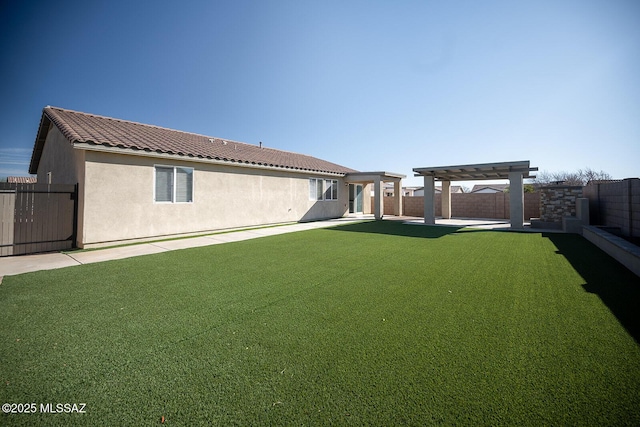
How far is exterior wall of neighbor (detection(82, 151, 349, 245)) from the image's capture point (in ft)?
27.0

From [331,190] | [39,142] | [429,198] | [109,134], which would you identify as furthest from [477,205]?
[39,142]

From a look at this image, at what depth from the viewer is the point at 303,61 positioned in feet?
44.5

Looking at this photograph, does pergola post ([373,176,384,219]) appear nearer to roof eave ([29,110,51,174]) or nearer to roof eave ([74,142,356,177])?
roof eave ([74,142,356,177])

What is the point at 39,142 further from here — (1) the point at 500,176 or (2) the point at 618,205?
(1) the point at 500,176

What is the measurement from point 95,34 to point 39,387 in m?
15.7

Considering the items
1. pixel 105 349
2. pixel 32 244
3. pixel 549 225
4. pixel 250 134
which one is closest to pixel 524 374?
pixel 105 349

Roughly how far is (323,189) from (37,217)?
13.0 m

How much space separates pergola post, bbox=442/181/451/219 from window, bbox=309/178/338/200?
25.1 ft

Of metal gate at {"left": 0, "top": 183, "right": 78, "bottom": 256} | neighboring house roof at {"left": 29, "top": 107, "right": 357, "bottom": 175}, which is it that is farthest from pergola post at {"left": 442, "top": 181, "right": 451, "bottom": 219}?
metal gate at {"left": 0, "top": 183, "right": 78, "bottom": 256}

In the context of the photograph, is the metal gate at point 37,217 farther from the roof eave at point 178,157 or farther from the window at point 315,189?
the window at point 315,189

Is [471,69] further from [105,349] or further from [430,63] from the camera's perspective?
[105,349]

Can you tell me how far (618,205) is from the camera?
831 cm

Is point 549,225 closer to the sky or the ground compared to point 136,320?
closer to the sky

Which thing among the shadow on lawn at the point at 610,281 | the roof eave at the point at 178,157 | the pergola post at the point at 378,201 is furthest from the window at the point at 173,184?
the shadow on lawn at the point at 610,281
